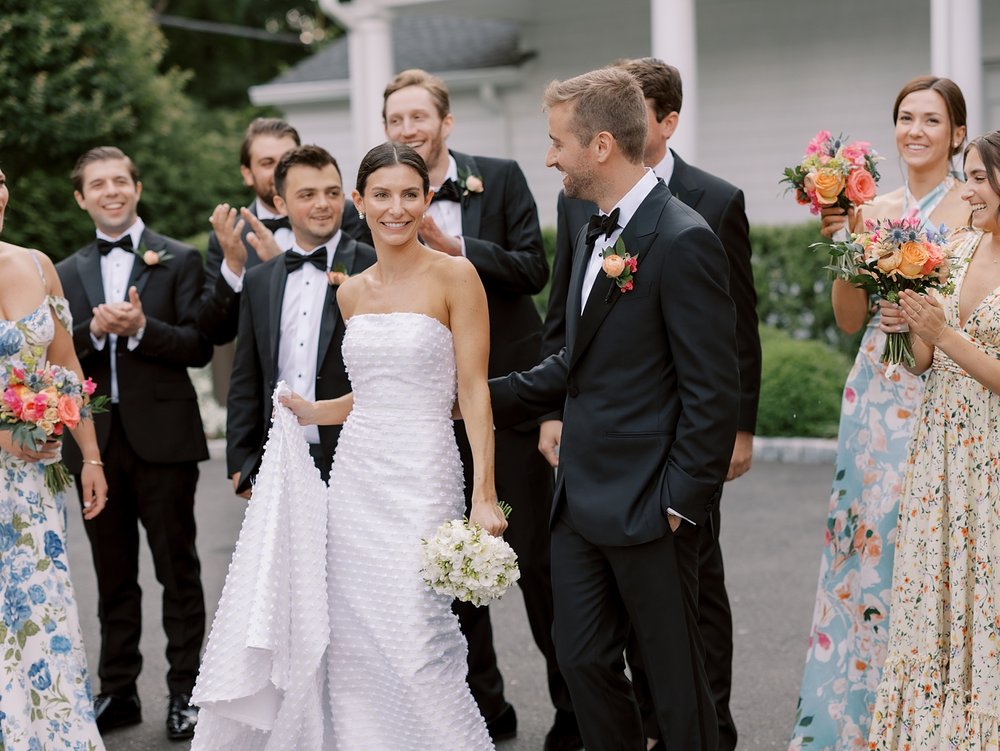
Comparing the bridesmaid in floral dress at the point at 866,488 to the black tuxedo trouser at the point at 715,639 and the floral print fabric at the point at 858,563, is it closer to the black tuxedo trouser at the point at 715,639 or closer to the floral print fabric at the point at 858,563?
the floral print fabric at the point at 858,563

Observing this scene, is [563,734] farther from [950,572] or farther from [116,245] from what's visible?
[116,245]

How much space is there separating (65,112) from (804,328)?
10337mm

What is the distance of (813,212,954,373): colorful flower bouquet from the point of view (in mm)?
4312

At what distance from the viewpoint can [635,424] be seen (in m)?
4.04

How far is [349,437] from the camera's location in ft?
15.6

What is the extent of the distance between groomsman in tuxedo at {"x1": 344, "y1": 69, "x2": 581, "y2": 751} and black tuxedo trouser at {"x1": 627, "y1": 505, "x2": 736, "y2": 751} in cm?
66

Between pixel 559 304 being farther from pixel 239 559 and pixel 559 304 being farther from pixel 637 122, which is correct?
pixel 239 559

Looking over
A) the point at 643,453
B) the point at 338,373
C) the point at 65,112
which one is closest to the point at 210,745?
the point at 338,373

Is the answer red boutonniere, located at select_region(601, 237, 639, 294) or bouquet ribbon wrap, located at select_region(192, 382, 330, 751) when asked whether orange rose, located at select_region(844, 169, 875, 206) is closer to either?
red boutonniere, located at select_region(601, 237, 639, 294)

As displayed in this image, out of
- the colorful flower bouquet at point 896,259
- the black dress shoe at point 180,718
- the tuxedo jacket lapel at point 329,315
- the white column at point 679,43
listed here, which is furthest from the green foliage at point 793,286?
the colorful flower bouquet at point 896,259

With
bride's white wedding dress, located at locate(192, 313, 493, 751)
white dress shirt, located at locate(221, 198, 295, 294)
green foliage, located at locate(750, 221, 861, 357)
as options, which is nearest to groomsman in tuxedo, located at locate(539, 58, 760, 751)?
bride's white wedding dress, located at locate(192, 313, 493, 751)

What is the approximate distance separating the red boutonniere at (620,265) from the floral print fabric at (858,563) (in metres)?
1.49

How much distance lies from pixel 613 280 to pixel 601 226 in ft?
0.65

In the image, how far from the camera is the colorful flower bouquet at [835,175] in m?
5.04
